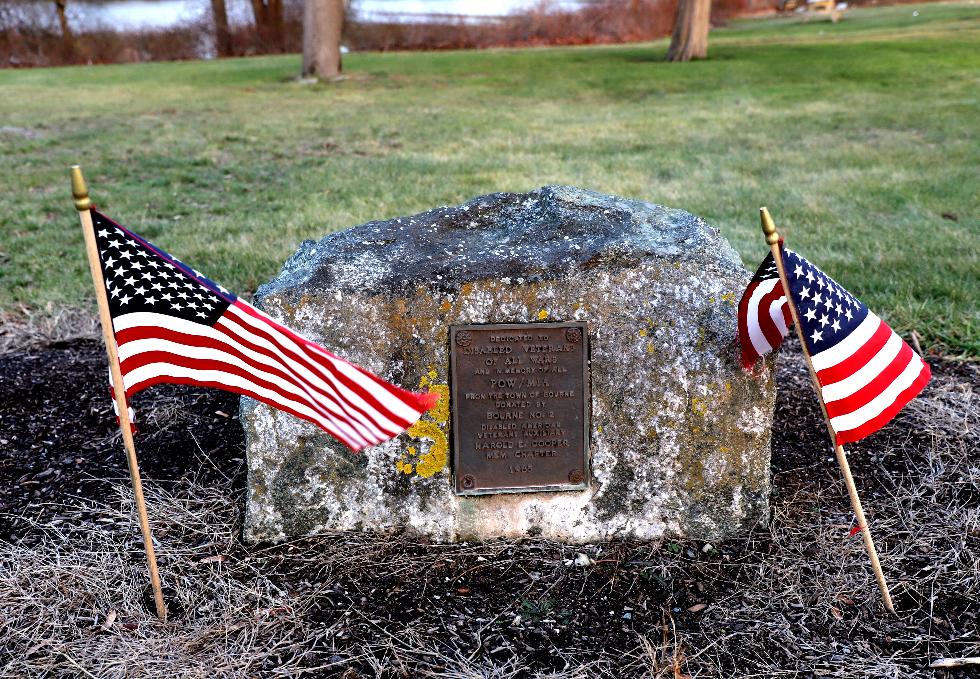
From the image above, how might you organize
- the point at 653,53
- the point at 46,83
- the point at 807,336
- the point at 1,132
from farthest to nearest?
the point at 653,53
the point at 46,83
the point at 1,132
the point at 807,336

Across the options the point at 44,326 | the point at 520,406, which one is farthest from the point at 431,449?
the point at 44,326

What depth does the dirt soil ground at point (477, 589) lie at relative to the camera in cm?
251

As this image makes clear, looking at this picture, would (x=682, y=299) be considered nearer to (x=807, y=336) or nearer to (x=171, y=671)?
(x=807, y=336)

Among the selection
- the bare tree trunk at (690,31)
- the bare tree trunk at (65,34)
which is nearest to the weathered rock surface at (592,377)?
the bare tree trunk at (690,31)

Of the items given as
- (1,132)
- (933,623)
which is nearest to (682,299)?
(933,623)

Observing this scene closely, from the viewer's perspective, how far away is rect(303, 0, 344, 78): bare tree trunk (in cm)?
1689

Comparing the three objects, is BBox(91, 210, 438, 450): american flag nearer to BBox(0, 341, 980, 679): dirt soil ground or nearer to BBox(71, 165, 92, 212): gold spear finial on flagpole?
BBox(71, 165, 92, 212): gold spear finial on flagpole

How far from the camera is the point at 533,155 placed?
9.43m

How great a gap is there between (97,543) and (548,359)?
161cm

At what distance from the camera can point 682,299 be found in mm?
2807

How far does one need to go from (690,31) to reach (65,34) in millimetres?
17079

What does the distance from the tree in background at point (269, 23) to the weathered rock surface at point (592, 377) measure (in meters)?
24.8

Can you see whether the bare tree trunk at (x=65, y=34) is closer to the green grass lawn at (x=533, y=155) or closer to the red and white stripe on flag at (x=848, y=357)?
the green grass lawn at (x=533, y=155)

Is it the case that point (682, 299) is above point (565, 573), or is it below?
above
